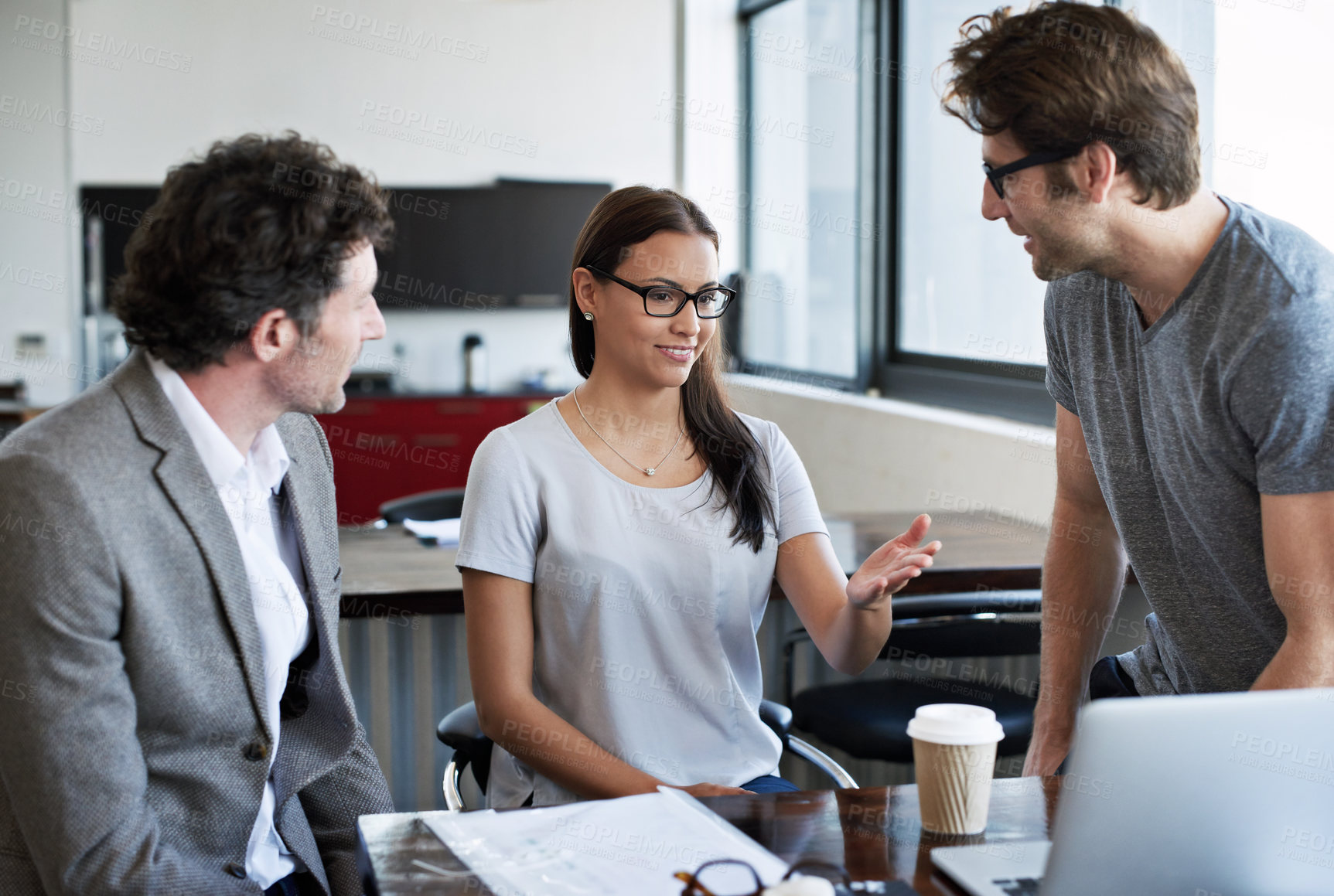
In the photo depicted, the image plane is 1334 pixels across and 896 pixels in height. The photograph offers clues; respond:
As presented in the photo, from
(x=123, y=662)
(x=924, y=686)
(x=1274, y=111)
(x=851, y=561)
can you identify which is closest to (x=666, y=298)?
(x=123, y=662)

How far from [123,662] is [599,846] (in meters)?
0.50

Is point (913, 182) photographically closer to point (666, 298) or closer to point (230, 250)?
point (666, 298)

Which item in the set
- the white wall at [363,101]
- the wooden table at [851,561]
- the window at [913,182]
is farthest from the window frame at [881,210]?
the white wall at [363,101]

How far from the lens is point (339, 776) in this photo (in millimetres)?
1504

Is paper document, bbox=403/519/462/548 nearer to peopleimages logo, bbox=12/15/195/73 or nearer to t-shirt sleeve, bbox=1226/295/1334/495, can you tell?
t-shirt sleeve, bbox=1226/295/1334/495

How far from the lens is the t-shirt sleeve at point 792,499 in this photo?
1.75 m

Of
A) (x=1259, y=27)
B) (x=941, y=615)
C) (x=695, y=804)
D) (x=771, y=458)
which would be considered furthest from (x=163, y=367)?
(x=1259, y=27)

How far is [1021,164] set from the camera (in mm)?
1369

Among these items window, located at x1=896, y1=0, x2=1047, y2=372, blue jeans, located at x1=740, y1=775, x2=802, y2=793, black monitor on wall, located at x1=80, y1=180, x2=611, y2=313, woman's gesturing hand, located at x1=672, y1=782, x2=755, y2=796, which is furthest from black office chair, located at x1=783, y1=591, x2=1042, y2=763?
black monitor on wall, located at x1=80, y1=180, x2=611, y2=313

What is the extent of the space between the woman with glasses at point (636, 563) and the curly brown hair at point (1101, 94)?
501mm

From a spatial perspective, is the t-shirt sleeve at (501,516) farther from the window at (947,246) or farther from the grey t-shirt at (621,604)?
the window at (947,246)

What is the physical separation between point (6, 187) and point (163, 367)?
226 inches

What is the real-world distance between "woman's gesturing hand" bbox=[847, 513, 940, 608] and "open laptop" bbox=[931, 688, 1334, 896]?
0.47 m

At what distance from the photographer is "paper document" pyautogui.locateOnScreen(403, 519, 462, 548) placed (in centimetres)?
267
